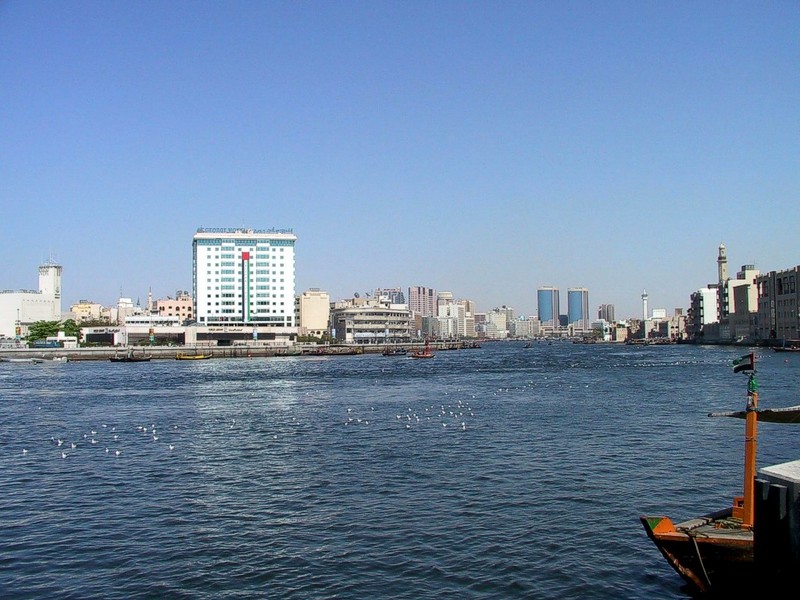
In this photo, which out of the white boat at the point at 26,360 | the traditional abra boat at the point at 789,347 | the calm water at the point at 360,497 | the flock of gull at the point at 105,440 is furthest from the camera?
the traditional abra boat at the point at 789,347

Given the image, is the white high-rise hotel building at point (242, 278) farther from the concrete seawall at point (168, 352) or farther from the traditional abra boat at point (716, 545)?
the traditional abra boat at point (716, 545)

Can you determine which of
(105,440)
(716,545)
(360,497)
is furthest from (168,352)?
(716,545)

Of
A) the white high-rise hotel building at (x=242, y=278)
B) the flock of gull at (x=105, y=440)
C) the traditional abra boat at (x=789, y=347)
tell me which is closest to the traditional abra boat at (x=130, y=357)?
the white high-rise hotel building at (x=242, y=278)

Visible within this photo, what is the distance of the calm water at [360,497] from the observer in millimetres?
15508

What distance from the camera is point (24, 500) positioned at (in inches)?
892

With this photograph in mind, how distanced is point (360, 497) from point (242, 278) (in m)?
141

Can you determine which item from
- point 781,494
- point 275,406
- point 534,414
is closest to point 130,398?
point 275,406

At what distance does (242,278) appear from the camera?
159m

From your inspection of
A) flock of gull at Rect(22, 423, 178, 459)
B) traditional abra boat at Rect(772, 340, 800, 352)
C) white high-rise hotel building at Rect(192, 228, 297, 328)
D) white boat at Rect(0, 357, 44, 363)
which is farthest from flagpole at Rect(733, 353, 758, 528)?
white high-rise hotel building at Rect(192, 228, 297, 328)

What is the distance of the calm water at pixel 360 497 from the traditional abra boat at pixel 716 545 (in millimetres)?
837

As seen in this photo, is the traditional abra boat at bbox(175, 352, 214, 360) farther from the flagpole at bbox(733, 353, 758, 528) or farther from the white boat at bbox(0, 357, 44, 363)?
the flagpole at bbox(733, 353, 758, 528)

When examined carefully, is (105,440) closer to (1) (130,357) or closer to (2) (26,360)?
(1) (130,357)

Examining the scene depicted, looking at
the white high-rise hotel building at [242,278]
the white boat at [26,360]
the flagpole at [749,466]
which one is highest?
the white high-rise hotel building at [242,278]

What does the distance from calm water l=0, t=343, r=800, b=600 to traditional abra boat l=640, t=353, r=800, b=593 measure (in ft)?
2.75
